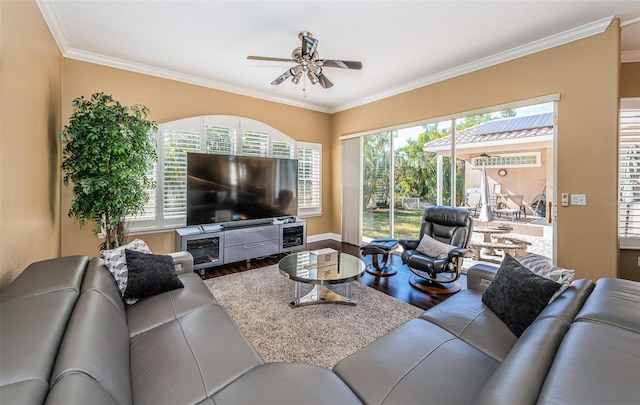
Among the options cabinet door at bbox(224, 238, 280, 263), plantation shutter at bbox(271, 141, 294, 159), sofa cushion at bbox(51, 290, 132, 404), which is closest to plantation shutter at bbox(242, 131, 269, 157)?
plantation shutter at bbox(271, 141, 294, 159)

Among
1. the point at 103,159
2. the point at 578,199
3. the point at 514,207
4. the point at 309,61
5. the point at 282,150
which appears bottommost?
the point at 514,207

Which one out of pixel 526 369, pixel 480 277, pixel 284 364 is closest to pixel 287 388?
pixel 284 364

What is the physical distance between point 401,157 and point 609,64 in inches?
107

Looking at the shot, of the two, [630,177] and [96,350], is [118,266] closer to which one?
[96,350]

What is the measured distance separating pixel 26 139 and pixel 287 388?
270cm

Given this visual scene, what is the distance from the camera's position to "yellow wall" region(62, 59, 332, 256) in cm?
345

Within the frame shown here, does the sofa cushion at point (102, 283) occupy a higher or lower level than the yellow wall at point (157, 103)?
lower

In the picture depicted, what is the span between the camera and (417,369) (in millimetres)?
1259

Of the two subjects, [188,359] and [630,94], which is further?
[630,94]

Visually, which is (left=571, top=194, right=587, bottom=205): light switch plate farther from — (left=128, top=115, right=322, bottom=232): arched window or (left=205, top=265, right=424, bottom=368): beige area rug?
(left=128, top=115, right=322, bottom=232): arched window

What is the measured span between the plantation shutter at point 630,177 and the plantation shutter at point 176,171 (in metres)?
5.73

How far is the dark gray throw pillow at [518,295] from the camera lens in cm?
155

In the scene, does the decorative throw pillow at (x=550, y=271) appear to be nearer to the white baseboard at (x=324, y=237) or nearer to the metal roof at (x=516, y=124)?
the metal roof at (x=516, y=124)

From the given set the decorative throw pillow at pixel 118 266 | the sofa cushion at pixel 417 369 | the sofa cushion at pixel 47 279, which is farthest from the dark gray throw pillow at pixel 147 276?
the sofa cushion at pixel 417 369
